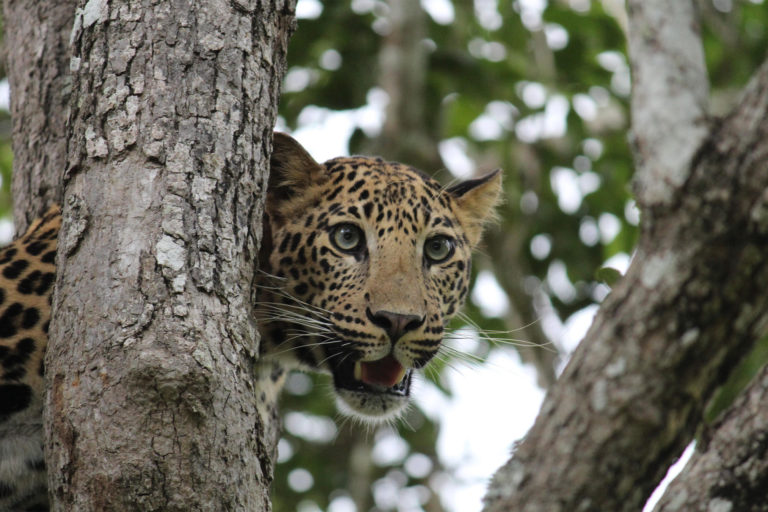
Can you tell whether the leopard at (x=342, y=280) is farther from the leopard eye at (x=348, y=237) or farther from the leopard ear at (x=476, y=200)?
the leopard ear at (x=476, y=200)

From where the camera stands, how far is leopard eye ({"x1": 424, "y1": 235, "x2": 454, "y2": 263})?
17.2ft

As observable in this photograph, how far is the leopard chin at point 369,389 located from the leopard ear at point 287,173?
3.10ft

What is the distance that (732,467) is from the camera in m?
2.33

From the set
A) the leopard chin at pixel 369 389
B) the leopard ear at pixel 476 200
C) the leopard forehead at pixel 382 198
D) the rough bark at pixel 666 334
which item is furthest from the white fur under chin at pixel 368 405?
the rough bark at pixel 666 334

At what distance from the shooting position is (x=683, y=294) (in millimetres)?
2062

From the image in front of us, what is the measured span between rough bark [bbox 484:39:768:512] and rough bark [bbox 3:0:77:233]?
339cm

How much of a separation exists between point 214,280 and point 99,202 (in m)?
0.47

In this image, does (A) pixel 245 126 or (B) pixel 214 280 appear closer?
Result: (B) pixel 214 280

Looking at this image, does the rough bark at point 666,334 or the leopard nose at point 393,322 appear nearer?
the rough bark at point 666,334

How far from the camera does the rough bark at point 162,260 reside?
9.33 ft

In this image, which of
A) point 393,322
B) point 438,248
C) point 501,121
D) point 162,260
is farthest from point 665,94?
point 501,121

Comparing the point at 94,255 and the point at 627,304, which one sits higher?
the point at 627,304

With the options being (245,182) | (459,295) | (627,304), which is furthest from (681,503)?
(459,295)

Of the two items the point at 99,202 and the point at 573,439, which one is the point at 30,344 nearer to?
the point at 99,202
